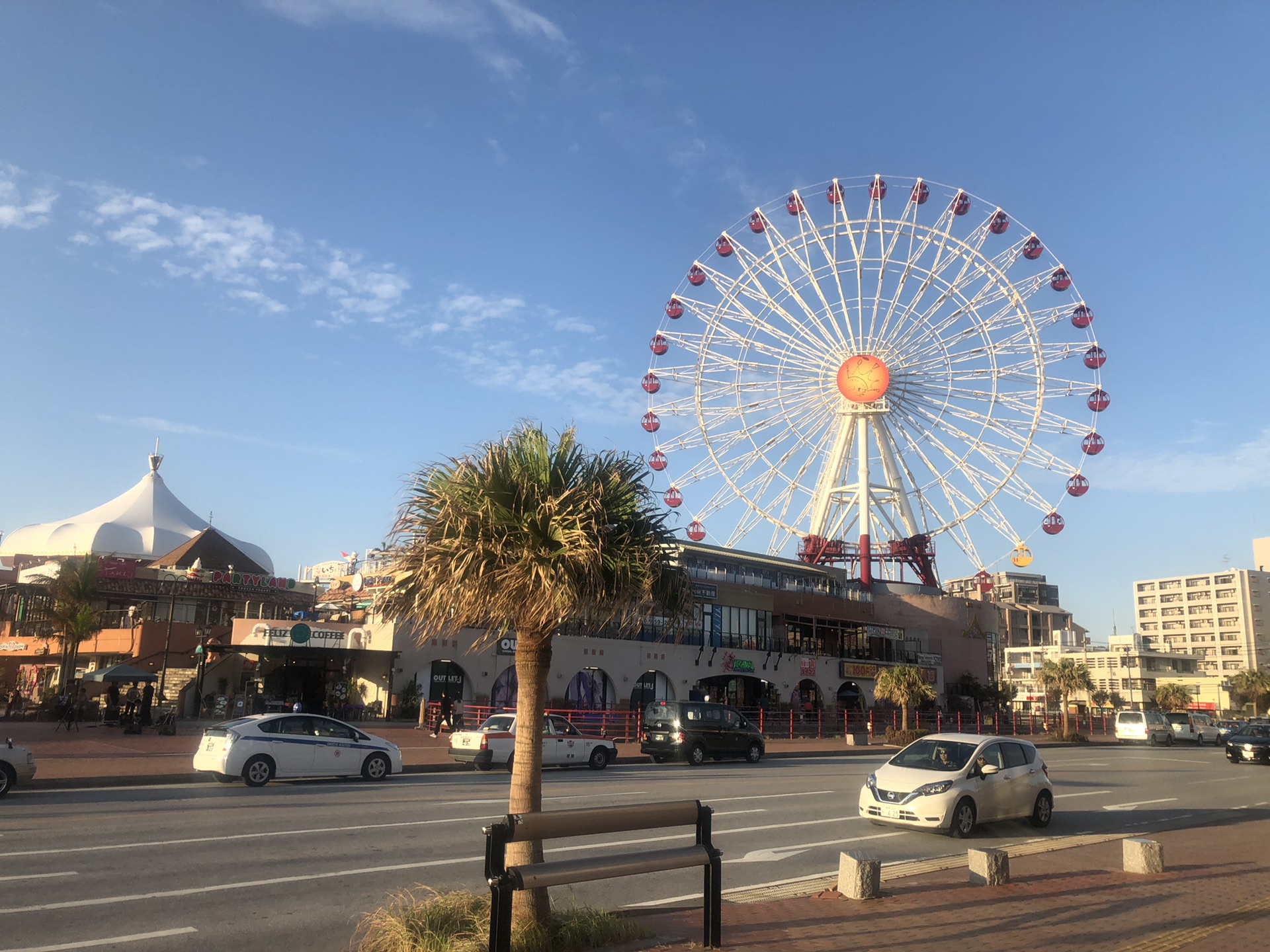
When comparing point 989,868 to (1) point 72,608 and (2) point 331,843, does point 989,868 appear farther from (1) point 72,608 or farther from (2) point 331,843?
(1) point 72,608

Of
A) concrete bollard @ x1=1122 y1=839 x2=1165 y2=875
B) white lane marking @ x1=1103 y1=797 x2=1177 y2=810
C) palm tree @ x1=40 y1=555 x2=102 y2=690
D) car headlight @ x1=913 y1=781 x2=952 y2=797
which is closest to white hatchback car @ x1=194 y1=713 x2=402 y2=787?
car headlight @ x1=913 y1=781 x2=952 y2=797

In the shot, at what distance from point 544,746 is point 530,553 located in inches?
684

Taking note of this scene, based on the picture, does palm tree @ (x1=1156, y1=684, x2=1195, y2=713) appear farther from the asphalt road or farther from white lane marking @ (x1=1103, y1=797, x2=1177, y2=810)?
white lane marking @ (x1=1103, y1=797, x2=1177, y2=810)

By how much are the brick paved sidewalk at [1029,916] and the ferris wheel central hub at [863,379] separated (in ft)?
150

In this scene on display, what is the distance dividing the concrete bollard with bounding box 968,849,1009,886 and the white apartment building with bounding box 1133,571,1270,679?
131 m

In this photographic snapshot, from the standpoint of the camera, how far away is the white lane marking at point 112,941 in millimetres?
7414

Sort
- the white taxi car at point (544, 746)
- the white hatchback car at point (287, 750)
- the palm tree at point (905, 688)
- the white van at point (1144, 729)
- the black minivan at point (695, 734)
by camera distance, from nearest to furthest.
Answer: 1. the white hatchback car at point (287, 750)
2. the white taxi car at point (544, 746)
3. the black minivan at point (695, 734)
4. the palm tree at point (905, 688)
5. the white van at point (1144, 729)

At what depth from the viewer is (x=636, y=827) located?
22.5 feet

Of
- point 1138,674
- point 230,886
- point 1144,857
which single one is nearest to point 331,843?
point 230,886

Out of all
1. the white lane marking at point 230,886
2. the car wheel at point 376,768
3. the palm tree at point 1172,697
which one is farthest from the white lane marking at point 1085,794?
the palm tree at point 1172,697

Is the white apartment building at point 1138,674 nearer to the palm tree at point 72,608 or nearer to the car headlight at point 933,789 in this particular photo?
the palm tree at point 72,608

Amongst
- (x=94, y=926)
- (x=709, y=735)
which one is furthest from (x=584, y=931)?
(x=709, y=735)

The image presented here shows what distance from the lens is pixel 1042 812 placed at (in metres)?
15.6

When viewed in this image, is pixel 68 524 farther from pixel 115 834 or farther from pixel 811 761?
pixel 115 834
